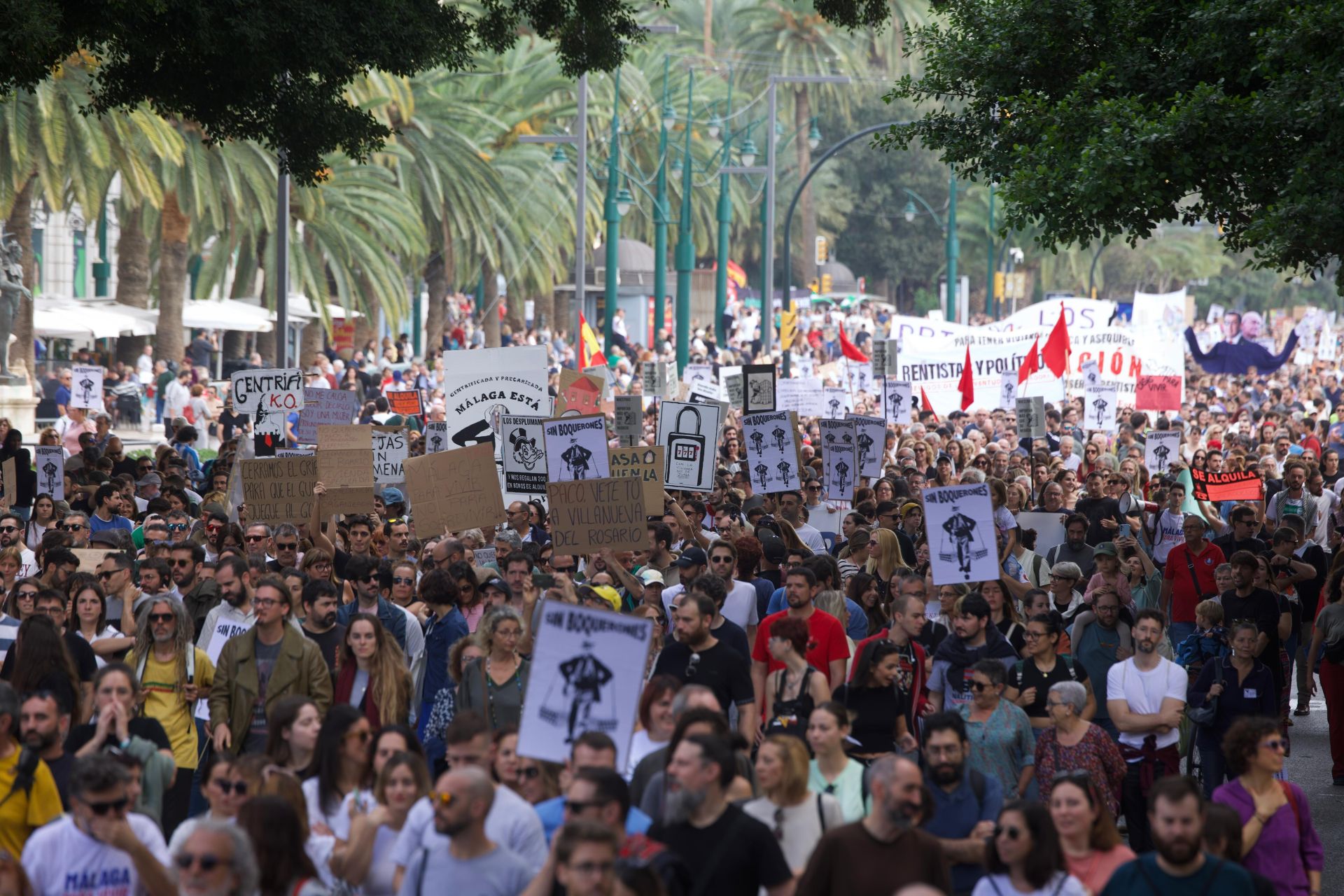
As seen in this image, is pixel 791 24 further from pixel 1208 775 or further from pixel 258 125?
pixel 1208 775

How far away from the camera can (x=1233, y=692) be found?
9.99 metres

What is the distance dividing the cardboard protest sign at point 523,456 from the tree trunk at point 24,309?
18.7m

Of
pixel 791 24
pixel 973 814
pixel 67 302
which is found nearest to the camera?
pixel 973 814

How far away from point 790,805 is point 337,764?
5.00 ft

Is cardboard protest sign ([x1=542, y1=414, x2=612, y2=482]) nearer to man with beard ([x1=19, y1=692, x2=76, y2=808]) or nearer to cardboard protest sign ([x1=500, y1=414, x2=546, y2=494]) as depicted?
cardboard protest sign ([x1=500, y1=414, x2=546, y2=494])

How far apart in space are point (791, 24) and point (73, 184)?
119 ft

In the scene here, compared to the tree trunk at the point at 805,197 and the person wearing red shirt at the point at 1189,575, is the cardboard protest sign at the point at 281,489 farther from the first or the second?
the tree trunk at the point at 805,197

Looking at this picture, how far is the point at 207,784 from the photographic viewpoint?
20.9ft

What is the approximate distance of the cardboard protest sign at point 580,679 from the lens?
21.7 feet

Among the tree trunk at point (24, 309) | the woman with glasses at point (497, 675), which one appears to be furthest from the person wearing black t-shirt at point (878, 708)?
the tree trunk at point (24, 309)

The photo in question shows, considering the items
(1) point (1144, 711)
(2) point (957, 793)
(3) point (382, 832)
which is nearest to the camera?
(3) point (382, 832)

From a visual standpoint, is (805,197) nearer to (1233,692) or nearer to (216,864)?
(1233,692)

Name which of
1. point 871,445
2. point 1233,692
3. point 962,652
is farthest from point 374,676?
point 871,445

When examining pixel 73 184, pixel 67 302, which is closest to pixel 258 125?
pixel 73 184
